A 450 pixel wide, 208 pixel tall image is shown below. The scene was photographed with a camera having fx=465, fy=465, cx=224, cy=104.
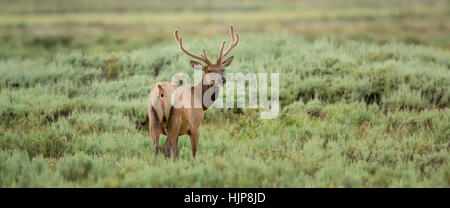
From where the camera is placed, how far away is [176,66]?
44.9 feet

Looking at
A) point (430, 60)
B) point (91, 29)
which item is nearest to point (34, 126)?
point (430, 60)

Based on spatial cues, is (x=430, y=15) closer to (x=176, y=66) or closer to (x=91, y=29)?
(x=91, y=29)

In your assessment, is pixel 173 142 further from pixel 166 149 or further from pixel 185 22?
pixel 185 22

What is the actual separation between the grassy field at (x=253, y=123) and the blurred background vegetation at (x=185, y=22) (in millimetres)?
9350

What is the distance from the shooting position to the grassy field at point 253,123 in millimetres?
6406

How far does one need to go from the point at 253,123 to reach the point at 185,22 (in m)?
33.6

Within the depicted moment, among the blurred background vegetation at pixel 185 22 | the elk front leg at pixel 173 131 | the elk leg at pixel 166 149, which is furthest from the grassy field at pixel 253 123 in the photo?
the blurred background vegetation at pixel 185 22

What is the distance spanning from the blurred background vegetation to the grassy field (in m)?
9.35

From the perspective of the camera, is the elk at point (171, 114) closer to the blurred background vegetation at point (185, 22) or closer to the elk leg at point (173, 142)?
the elk leg at point (173, 142)

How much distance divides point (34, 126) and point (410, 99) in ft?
27.3

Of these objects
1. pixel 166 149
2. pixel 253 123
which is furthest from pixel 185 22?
pixel 166 149

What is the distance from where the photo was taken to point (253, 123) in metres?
9.58

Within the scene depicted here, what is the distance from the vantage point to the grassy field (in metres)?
6.41

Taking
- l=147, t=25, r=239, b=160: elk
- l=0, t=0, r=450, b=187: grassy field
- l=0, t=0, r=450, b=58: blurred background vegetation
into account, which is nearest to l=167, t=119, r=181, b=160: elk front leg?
l=147, t=25, r=239, b=160: elk
